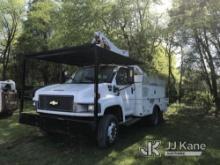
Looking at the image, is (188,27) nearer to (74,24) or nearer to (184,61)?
(184,61)

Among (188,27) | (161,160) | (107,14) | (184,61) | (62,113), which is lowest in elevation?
(161,160)

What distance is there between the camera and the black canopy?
670 centimetres

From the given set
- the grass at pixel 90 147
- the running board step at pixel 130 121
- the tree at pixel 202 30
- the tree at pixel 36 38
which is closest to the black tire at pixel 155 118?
the grass at pixel 90 147

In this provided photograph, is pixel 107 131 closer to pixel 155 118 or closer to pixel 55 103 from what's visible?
pixel 55 103

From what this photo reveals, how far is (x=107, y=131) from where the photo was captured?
6.70 m

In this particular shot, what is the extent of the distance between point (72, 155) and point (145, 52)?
1251cm

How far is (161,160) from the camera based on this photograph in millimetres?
6066

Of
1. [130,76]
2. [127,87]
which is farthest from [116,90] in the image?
[130,76]

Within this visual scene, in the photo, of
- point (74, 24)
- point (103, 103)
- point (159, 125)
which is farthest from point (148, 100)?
point (74, 24)

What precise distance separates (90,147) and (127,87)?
2.16 meters

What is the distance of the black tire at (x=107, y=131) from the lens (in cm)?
654

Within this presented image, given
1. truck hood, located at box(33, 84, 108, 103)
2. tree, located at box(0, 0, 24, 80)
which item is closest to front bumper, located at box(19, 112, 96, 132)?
truck hood, located at box(33, 84, 108, 103)

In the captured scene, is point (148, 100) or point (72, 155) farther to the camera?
point (148, 100)

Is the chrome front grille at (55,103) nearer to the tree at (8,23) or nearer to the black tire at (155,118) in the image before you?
the black tire at (155,118)
